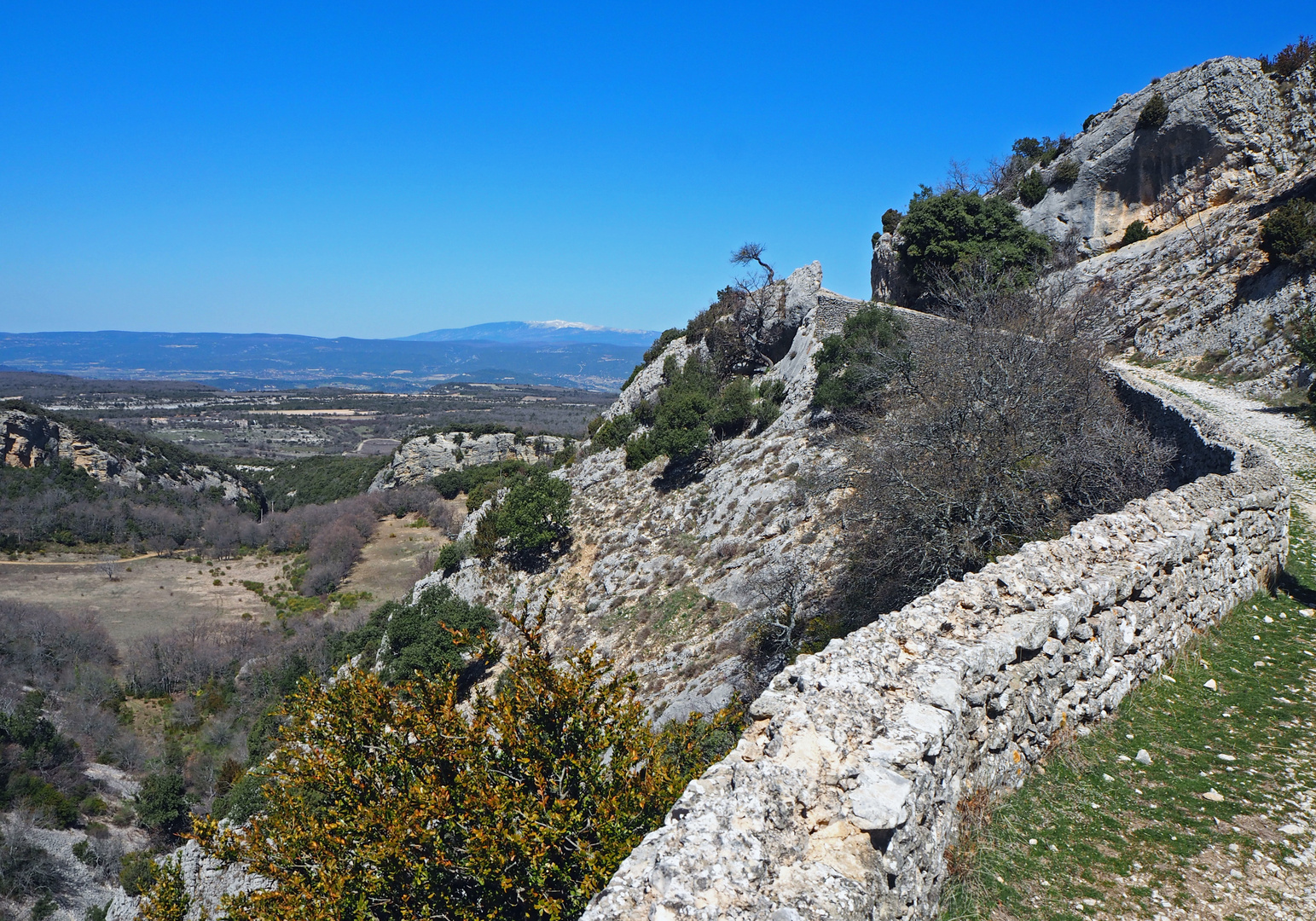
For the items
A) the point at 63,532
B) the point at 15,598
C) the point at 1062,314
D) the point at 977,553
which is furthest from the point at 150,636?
the point at 1062,314

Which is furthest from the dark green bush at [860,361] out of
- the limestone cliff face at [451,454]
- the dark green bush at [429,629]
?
the limestone cliff face at [451,454]

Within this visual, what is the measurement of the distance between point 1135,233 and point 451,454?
50.2 metres

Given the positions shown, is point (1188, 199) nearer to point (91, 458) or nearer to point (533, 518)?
point (533, 518)

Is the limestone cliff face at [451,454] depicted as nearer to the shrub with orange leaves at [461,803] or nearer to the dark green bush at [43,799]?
the dark green bush at [43,799]

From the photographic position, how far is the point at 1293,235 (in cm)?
2131

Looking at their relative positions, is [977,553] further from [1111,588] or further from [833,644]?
[833,644]

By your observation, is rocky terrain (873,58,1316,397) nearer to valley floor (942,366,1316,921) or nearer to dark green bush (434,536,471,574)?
valley floor (942,366,1316,921)

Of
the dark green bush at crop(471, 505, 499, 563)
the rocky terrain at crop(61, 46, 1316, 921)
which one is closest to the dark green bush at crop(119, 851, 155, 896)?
the rocky terrain at crop(61, 46, 1316, 921)

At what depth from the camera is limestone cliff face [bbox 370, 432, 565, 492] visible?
55469 millimetres

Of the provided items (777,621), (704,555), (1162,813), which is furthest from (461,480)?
(1162,813)

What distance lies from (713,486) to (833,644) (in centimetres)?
1782

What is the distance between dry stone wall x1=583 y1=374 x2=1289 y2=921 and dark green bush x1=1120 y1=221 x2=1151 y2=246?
28.1m

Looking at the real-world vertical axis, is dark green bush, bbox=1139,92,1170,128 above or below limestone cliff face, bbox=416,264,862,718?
above

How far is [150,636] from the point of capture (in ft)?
112
